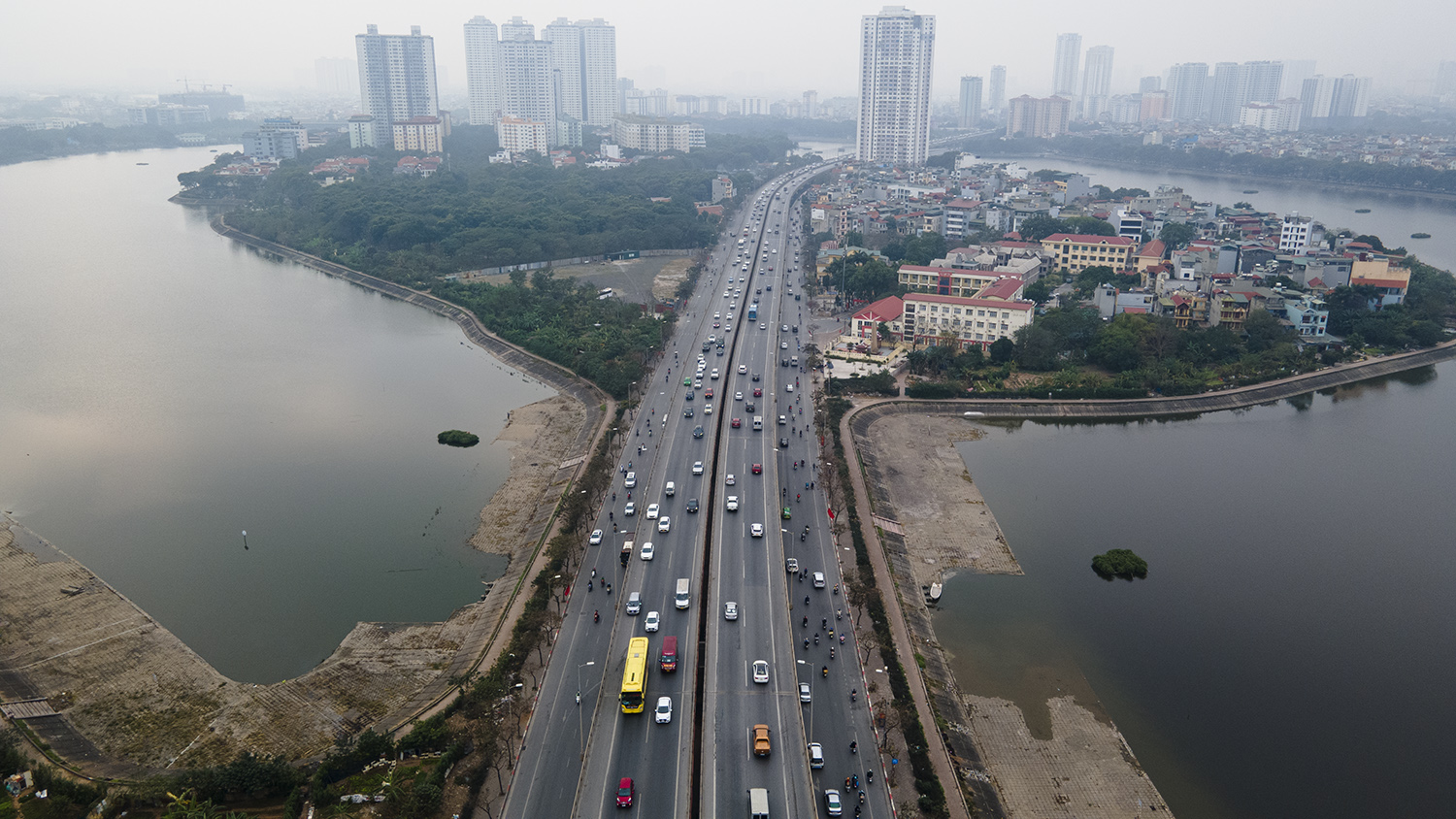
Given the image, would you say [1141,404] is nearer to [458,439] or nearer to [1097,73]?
[458,439]

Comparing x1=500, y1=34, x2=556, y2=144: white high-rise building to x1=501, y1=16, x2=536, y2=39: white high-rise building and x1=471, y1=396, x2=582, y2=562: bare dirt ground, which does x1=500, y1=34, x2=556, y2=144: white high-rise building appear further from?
x1=471, y1=396, x2=582, y2=562: bare dirt ground

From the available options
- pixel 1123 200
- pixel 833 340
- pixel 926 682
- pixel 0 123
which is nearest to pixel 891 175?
pixel 1123 200

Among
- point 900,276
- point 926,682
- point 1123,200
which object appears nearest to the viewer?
point 926,682

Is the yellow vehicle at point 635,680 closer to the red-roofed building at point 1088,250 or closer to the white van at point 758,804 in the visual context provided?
the white van at point 758,804

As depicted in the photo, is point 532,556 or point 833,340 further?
point 833,340

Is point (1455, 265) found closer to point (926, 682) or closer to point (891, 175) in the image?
point (891, 175)

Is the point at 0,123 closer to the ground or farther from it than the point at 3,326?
farther from it

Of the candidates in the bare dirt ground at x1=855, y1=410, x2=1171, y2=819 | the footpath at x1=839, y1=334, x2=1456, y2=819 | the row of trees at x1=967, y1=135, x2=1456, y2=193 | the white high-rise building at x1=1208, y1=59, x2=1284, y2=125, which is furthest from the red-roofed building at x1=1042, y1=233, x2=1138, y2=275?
the white high-rise building at x1=1208, y1=59, x2=1284, y2=125
